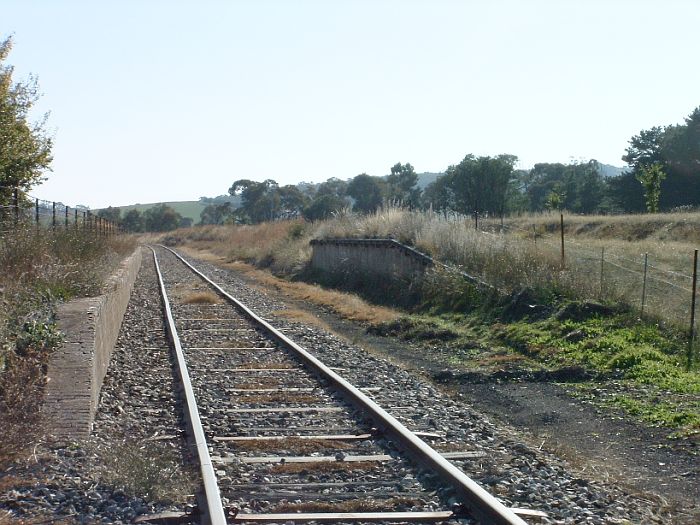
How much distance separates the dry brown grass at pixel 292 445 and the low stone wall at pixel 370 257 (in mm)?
14502

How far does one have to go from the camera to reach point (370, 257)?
27.8m

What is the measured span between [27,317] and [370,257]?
18936 millimetres

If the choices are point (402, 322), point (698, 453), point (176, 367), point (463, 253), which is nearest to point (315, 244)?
point (463, 253)

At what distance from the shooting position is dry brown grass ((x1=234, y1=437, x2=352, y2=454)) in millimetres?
8195

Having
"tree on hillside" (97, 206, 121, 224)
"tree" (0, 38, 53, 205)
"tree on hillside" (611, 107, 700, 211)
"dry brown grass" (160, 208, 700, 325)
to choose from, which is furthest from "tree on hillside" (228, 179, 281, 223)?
"tree" (0, 38, 53, 205)

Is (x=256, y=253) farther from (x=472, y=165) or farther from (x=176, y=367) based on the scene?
(x=176, y=367)

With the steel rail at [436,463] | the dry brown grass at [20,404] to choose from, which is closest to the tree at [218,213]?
the steel rail at [436,463]

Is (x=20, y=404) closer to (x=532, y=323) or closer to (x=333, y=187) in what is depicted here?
(x=532, y=323)

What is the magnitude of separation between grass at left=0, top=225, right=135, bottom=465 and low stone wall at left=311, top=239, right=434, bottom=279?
35.0 ft

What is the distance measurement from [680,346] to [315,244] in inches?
916

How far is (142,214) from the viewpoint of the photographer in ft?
505

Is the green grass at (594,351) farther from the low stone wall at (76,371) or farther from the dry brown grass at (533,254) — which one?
the low stone wall at (76,371)

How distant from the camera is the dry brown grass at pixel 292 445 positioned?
820 cm

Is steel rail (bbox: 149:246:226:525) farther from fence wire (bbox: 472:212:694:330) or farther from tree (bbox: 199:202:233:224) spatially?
tree (bbox: 199:202:233:224)
